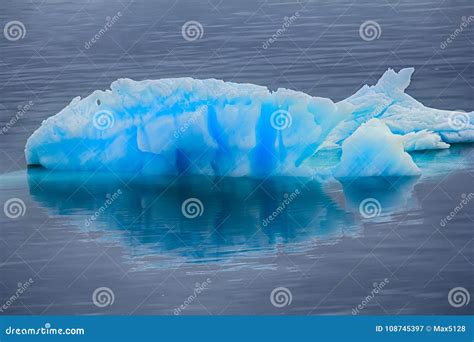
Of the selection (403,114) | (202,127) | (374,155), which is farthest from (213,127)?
(403,114)

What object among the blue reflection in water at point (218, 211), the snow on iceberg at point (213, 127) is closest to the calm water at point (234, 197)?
the blue reflection in water at point (218, 211)

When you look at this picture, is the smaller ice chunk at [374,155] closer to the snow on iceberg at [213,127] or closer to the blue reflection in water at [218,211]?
the blue reflection in water at [218,211]

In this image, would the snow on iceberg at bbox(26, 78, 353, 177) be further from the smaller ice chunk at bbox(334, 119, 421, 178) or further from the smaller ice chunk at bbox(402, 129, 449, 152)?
the smaller ice chunk at bbox(402, 129, 449, 152)

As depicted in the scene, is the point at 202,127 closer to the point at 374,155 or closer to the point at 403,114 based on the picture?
the point at 374,155

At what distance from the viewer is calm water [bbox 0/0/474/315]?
763 cm

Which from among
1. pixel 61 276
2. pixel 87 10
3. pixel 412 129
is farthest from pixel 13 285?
pixel 412 129

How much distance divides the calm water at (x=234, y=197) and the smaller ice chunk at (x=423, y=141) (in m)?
0.06

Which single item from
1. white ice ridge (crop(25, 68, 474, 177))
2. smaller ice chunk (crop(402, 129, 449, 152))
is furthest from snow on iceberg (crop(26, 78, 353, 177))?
smaller ice chunk (crop(402, 129, 449, 152))

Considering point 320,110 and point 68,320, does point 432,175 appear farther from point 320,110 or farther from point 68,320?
point 68,320

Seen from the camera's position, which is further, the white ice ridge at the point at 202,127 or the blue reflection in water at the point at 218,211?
the white ice ridge at the point at 202,127

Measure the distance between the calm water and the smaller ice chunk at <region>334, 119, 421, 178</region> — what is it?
0.08 metres

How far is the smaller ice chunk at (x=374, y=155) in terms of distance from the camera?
25.7ft

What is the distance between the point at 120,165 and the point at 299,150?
1198mm

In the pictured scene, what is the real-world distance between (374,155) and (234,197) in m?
0.96
